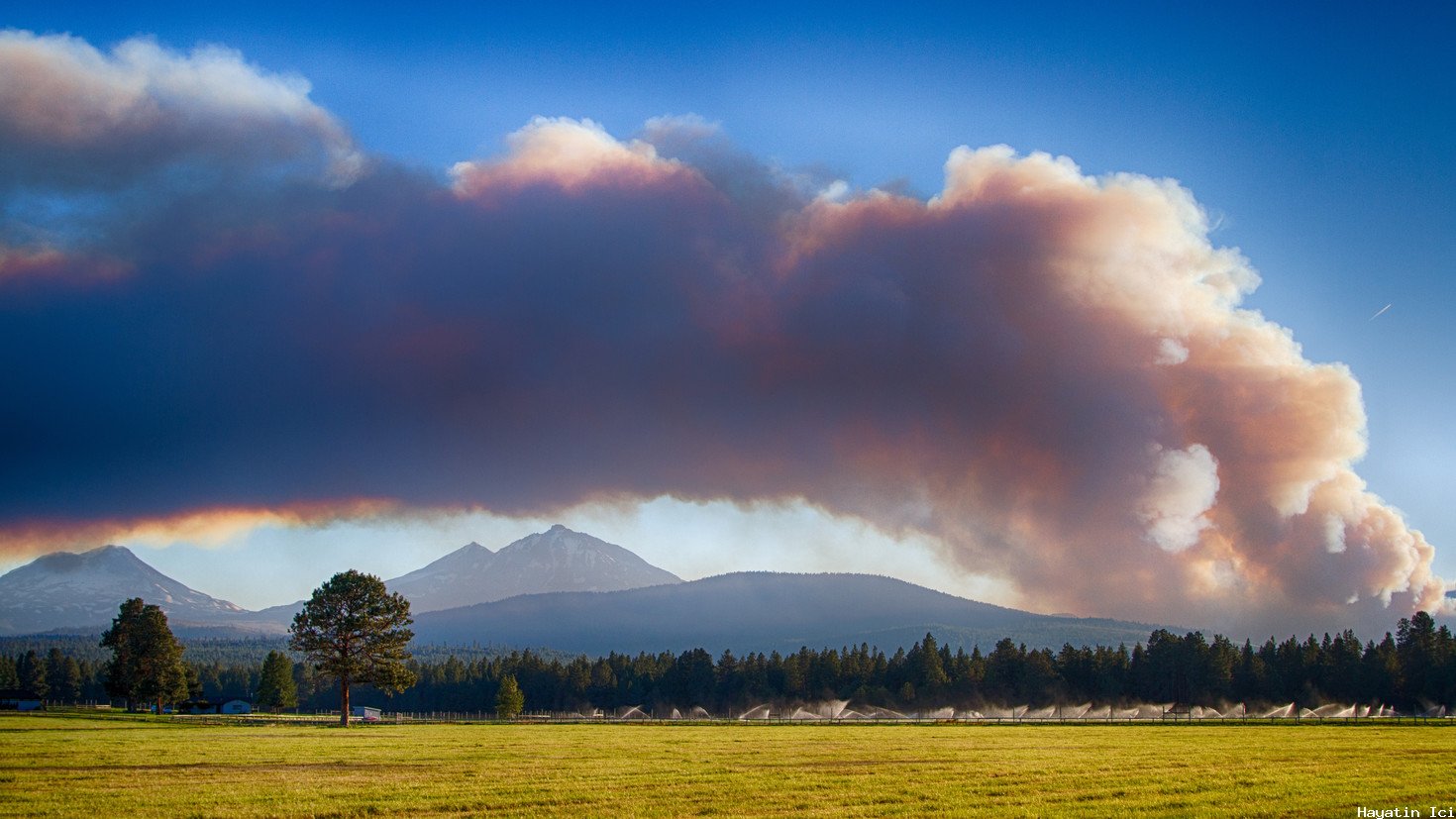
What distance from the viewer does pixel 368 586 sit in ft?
377

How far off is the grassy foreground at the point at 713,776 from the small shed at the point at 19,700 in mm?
116796

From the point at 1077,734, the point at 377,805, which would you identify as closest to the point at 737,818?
the point at 377,805

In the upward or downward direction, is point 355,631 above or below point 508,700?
above

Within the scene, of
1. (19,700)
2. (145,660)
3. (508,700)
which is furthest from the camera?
(508,700)

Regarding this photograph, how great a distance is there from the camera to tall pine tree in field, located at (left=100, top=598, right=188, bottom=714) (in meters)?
141

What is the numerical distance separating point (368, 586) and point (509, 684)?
75538mm

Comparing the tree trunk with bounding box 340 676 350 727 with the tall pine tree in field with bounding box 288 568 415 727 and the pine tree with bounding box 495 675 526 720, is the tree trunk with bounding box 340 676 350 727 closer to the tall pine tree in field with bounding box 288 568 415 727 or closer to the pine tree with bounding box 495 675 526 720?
the tall pine tree in field with bounding box 288 568 415 727

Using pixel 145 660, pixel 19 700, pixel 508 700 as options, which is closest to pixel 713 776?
pixel 145 660

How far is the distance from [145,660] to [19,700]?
4958cm

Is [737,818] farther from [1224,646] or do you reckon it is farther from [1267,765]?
[1224,646]

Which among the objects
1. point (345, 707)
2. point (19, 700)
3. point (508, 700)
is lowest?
point (508, 700)

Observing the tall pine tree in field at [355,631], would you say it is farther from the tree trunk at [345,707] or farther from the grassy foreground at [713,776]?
the grassy foreground at [713,776]

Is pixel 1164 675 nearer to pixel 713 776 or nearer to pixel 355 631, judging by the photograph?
pixel 355 631

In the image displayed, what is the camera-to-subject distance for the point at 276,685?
173875 millimetres
